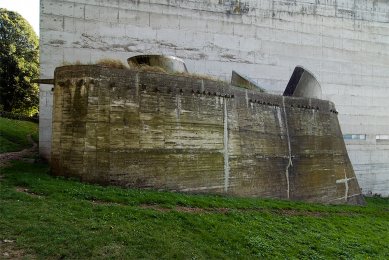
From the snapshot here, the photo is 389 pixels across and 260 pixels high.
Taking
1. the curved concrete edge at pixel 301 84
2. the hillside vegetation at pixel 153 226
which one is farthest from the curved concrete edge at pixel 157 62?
the curved concrete edge at pixel 301 84

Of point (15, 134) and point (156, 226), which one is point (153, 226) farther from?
point (15, 134)

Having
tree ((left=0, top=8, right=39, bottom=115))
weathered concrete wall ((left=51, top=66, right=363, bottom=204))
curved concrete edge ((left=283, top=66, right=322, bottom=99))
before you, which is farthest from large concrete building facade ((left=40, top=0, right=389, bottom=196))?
tree ((left=0, top=8, right=39, bottom=115))

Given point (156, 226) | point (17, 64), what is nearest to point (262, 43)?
point (156, 226)

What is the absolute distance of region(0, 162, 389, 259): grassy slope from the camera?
7.29 m

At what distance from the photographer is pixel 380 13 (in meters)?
25.0

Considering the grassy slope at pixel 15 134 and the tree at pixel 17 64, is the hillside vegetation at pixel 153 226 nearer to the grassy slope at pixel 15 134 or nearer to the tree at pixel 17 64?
the grassy slope at pixel 15 134

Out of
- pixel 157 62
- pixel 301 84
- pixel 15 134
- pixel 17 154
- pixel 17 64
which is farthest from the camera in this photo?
pixel 17 64

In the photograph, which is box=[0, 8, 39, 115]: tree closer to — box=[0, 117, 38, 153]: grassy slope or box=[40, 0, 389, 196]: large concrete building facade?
box=[0, 117, 38, 153]: grassy slope

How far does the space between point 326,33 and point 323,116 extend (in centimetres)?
786

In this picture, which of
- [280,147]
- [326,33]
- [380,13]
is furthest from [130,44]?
[380,13]

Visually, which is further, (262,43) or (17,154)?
(262,43)

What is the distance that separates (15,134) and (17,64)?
8.59m

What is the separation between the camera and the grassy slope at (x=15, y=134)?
55.4 feet

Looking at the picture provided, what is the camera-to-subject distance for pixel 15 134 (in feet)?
63.9
